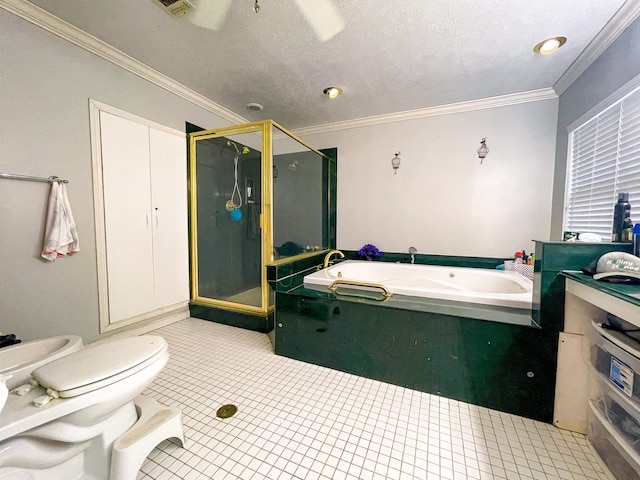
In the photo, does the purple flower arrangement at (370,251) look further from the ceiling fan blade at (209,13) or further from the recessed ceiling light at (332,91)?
Answer: the ceiling fan blade at (209,13)

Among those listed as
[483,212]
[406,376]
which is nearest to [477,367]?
[406,376]

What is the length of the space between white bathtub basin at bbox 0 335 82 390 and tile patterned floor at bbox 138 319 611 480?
1.72 ft

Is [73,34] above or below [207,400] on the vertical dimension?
above

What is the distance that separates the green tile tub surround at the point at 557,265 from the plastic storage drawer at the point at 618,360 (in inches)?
5.5

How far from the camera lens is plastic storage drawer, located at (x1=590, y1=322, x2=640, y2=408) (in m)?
0.87

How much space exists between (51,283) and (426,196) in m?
3.24

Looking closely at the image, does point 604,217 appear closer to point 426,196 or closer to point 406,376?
point 426,196

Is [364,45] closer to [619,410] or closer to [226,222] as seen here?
[226,222]

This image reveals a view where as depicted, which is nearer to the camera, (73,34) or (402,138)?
(73,34)

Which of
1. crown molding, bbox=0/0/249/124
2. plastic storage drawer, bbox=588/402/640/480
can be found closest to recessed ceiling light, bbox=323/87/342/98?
crown molding, bbox=0/0/249/124

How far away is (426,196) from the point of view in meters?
2.74

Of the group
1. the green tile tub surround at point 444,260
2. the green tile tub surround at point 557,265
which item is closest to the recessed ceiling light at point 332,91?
the green tile tub surround at point 444,260

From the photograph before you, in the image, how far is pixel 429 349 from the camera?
1415 millimetres

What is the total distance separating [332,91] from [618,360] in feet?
8.19
